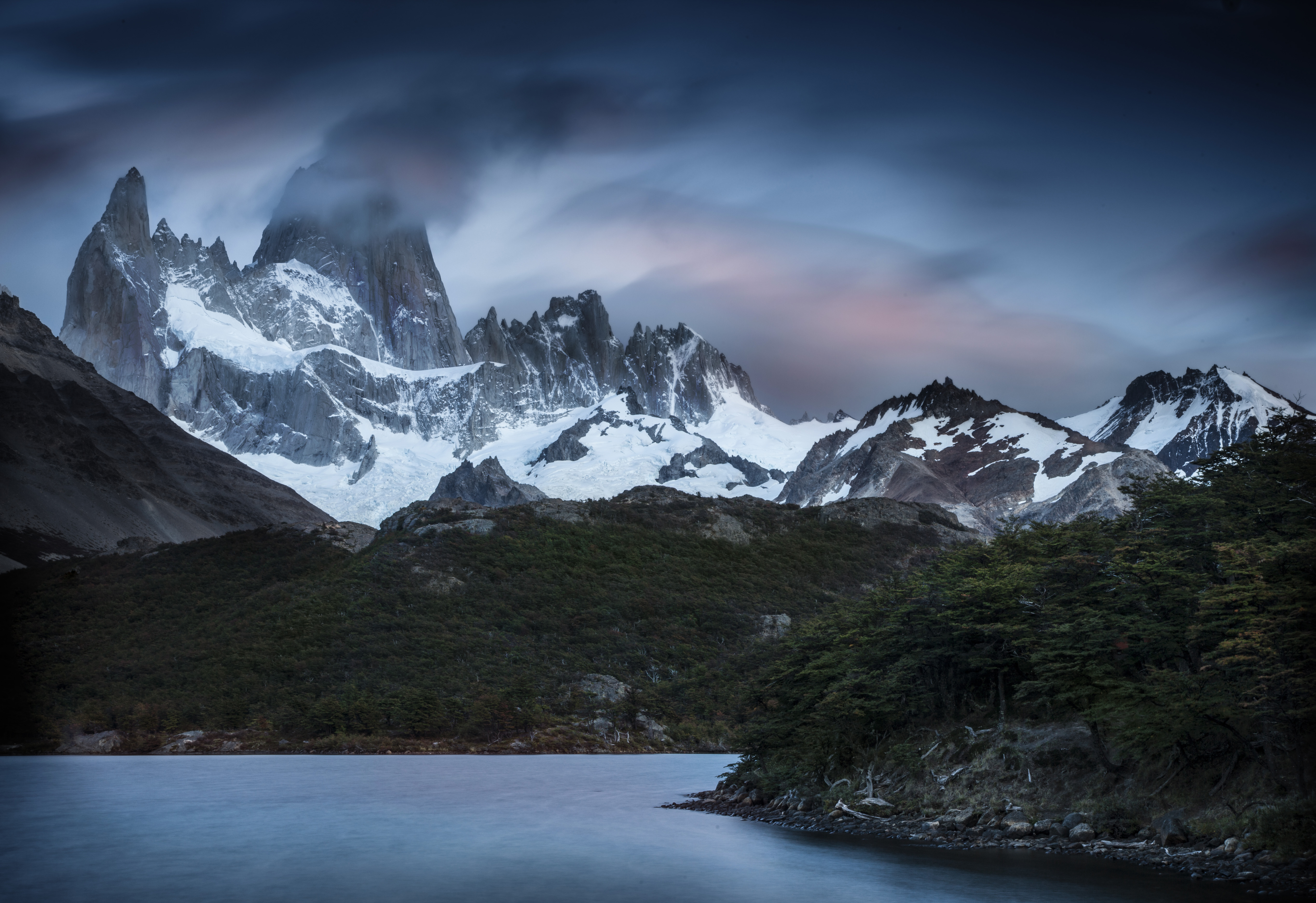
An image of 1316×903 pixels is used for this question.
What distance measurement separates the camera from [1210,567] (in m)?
40.1

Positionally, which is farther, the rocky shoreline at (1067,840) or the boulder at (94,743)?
the boulder at (94,743)

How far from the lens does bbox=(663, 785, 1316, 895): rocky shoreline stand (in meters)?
28.8

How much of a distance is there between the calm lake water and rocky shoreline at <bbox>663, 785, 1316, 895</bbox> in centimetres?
86

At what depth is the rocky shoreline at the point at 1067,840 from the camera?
1134 inches

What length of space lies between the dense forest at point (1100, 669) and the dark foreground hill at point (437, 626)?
34375 mm

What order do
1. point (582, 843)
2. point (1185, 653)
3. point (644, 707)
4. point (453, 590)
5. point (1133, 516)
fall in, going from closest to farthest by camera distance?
1. point (1185, 653)
2. point (582, 843)
3. point (1133, 516)
4. point (644, 707)
5. point (453, 590)

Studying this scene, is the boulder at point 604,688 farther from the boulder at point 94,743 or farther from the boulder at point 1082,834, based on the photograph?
the boulder at point 1082,834

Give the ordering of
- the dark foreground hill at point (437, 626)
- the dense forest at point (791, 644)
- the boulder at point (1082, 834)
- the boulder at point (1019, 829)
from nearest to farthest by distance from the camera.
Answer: the dense forest at point (791, 644), the boulder at point (1082, 834), the boulder at point (1019, 829), the dark foreground hill at point (437, 626)

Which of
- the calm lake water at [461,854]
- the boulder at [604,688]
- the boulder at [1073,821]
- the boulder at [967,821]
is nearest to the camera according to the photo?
the calm lake water at [461,854]

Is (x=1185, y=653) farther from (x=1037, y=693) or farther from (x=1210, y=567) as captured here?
(x=1037, y=693)

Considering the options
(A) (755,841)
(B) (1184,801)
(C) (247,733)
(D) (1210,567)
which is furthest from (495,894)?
(C) (247,733)

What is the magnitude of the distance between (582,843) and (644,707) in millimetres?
62319

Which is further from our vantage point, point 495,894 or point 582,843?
point 582,843

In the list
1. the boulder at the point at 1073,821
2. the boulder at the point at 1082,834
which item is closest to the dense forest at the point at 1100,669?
the boulder at the point at 1073,821
